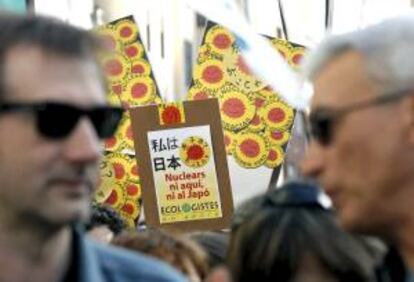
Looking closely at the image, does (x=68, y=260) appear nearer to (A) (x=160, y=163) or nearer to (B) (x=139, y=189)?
(A) (x=160, y=163)

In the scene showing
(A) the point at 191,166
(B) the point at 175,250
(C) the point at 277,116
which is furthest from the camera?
(C) the point at 277,116

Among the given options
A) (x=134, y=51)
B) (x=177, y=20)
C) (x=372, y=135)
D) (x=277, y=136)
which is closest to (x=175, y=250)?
(x=372, y=135)

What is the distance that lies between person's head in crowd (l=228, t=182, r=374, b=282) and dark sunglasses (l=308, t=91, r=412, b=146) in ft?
1.08

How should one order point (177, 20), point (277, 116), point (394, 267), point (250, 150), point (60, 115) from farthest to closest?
point (177, 20) < point (277, 116) < point (250, 150) < point (394, 267) < point (60, 115)

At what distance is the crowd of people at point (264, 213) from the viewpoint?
254 centimetres

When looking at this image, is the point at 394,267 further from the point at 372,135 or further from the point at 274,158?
the point at 274,158

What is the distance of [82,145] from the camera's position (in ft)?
8.41

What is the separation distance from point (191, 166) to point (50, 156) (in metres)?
3.12

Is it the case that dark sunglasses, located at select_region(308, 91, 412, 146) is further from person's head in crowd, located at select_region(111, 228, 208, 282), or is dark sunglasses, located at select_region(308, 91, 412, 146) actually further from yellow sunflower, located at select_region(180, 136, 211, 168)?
yellow sunflower, located at select_region(180, 136, 211, 168)

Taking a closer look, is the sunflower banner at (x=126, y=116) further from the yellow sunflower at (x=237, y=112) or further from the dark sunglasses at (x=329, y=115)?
the dark sunglasses at (x=329, y=115)

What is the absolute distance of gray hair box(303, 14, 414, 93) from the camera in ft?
9.00

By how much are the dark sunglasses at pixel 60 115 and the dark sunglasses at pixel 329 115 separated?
0.45 m

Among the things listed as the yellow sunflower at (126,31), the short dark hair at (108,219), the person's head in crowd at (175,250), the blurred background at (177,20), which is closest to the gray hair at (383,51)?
the person's head in crowd at (175,250)

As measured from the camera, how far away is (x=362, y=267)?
119 inches
